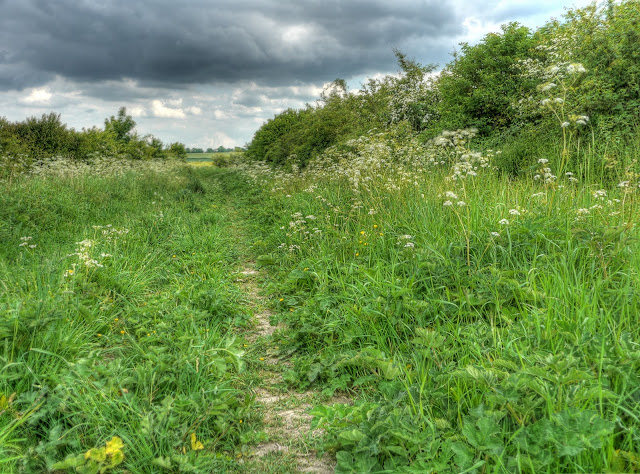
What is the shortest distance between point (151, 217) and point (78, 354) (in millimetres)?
5126

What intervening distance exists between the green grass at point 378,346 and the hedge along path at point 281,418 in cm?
7

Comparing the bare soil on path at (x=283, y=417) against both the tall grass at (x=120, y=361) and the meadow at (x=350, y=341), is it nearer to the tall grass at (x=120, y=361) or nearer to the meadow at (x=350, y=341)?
the meadow at (x=350, y=341)

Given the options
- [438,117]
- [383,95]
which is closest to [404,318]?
[438,117]

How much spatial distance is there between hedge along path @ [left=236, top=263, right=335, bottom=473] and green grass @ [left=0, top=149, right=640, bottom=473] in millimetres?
72

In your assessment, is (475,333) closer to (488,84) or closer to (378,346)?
(378,346)

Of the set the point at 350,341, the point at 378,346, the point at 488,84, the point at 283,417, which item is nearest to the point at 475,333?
the point at 378,346

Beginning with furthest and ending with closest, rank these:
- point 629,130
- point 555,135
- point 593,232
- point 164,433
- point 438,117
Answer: point 438,117 < point 555,135 < point 629,130 < point 593,232 < point 164,433

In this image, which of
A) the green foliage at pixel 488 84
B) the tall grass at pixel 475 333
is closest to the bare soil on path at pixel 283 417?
the tall grass at pixel 475 333

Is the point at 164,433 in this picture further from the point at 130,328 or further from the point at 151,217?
the point at 151,217

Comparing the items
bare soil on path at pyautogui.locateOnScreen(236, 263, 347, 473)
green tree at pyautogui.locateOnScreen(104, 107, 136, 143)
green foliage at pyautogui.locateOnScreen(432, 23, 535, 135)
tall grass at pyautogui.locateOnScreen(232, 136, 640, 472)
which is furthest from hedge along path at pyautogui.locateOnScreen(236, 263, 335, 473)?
green tree at pyautogui.locateOnScreen(104, 107, 136, 143)

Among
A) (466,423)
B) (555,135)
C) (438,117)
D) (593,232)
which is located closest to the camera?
(466,423)

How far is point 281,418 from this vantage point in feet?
8.81

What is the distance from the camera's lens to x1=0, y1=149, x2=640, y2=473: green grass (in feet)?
6.50

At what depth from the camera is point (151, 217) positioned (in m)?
7.67
